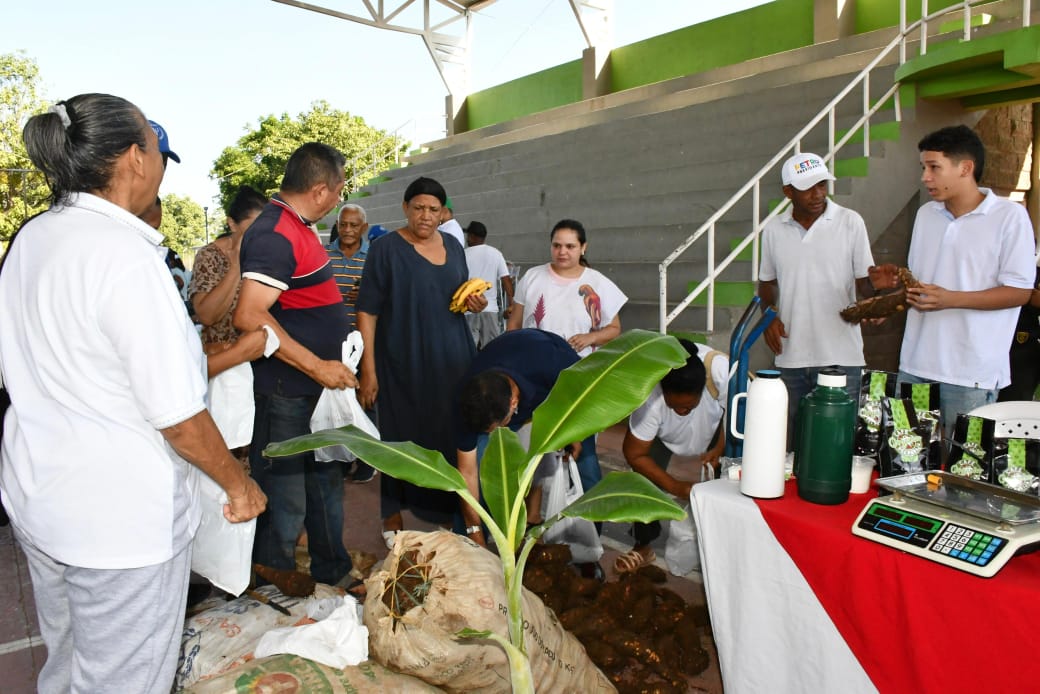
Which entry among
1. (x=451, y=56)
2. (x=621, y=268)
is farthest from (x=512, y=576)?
(x=451, y=56)

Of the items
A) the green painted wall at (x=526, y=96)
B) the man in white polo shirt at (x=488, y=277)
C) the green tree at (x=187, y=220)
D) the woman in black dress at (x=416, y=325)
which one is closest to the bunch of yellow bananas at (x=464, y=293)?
the woman in black dress at (x=416, y=325)

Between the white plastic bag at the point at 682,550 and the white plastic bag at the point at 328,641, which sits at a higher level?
the white plastic bag at the point at 328,641

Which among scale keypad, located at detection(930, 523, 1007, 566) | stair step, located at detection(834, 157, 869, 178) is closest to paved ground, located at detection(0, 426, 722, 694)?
scale keypad, located at detection(930, 523, 1007, 566)

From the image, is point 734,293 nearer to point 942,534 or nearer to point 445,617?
point 942,534

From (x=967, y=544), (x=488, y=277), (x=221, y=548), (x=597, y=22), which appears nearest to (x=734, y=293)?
(x=488, y=277)

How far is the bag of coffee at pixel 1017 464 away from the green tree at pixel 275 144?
31111 mm

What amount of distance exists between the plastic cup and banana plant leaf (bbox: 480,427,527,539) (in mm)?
878

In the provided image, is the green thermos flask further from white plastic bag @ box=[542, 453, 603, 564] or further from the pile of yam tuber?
white plastic bag @ box=[542, 453, 603, 564]

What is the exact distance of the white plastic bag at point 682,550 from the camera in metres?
3.20

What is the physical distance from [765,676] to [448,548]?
89 cm

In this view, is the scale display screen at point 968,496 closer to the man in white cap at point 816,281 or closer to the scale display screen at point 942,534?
the scale display screen at point 942,534

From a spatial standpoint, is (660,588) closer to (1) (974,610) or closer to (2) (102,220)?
(1) (974,610)

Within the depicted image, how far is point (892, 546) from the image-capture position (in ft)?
5.30

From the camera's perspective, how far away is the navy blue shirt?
292cm
